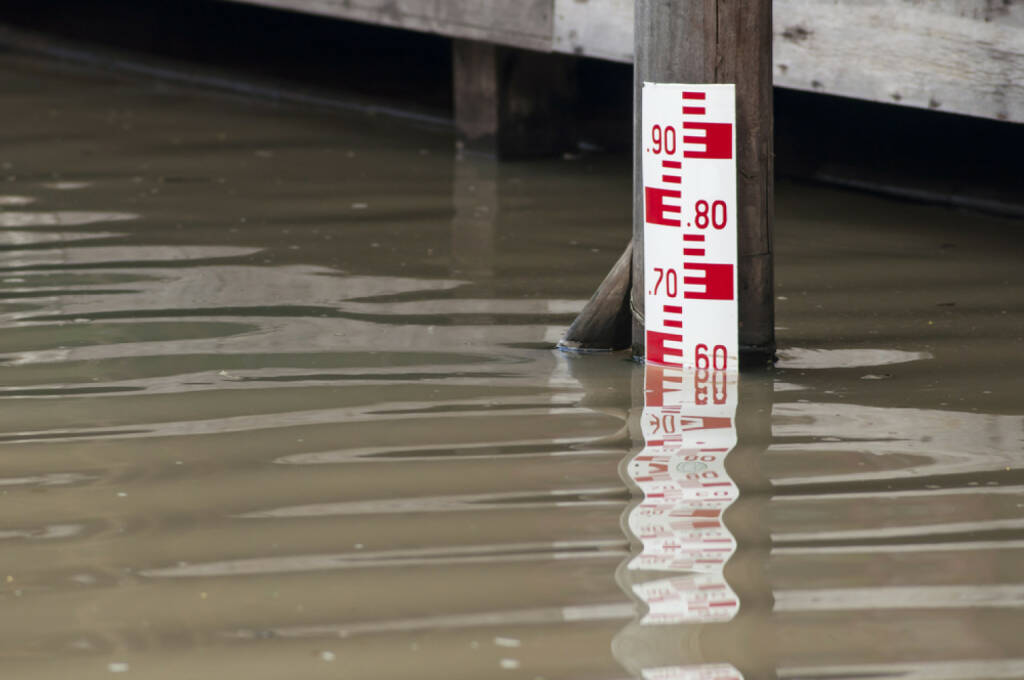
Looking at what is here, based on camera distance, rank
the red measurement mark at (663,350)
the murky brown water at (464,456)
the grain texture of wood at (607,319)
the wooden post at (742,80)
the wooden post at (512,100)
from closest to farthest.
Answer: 1. the murky brown water at (464,456)
2. the wooden post at (742,80)
3. the red measurement mark at (663,350)
4. the grain texture of wood at (607,319)
5. the wooden post at (512,100)

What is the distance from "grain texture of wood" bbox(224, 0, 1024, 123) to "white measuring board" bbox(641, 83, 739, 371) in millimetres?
1466

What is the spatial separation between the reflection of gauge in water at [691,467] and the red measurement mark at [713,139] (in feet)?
2.76

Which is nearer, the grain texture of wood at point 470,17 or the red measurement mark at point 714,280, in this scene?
the red measurement mark at point 714,280

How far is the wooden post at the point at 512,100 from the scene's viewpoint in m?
6.79

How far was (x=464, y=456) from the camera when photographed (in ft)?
10.7

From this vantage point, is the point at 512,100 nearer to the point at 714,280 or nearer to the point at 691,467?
the point at 714,280

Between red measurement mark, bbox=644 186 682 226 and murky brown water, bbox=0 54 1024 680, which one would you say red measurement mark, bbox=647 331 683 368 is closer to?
murky brown water, bbox=0 54 1024 680

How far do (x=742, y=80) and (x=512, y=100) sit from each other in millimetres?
3188

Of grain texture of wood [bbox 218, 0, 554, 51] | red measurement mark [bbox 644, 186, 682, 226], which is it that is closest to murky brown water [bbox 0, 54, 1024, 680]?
red measurement mark [bbox 644, 186, 682, 226]

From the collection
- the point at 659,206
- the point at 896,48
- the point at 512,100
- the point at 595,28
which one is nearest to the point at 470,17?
the point at 512,100

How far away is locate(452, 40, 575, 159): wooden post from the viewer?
6.79 m

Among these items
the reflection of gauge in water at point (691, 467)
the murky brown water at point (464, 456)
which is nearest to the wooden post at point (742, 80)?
the murky brown water at point (464, 456)

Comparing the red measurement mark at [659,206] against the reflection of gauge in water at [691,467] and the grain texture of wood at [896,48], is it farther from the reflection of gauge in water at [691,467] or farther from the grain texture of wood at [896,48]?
the grain texture of wood at [896,48]

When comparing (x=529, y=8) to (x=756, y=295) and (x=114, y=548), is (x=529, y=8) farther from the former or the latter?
(x=114, y=548)
